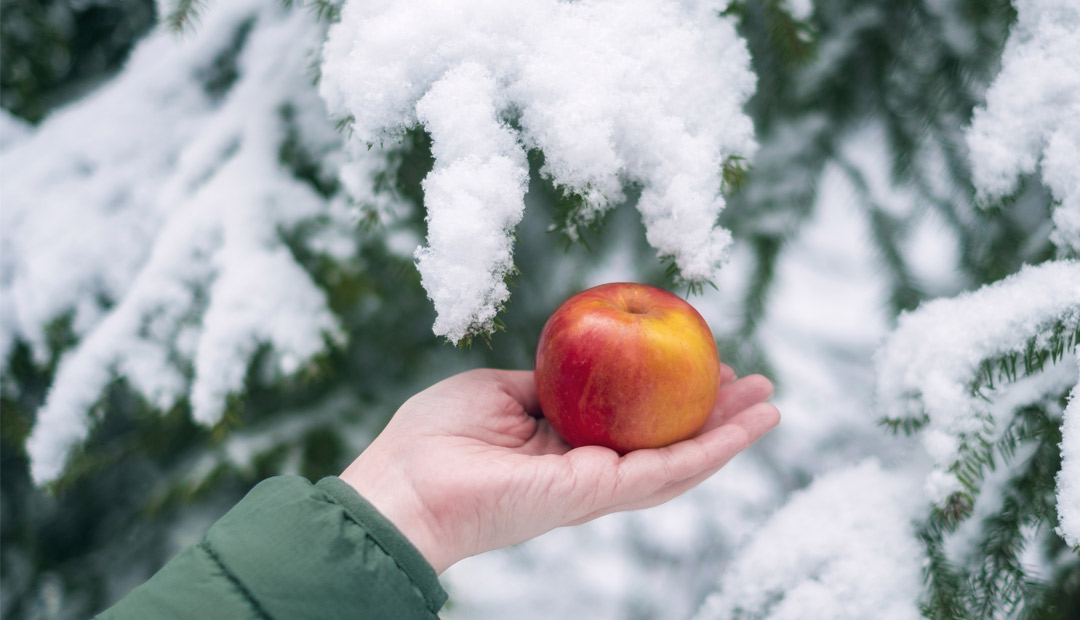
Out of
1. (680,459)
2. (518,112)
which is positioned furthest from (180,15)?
(680,459)

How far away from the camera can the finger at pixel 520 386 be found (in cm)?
114

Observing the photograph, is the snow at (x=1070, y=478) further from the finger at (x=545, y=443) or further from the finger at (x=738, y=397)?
the finger at (x=545, y=443)

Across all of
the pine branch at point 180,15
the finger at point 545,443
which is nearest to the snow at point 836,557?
the finger at point 545,443

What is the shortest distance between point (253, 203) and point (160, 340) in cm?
32

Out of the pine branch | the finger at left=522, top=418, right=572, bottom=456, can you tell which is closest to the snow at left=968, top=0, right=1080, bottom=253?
the finger at left=522, top=418, right=572, bottom=456

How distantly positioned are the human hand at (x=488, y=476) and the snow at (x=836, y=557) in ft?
0.67

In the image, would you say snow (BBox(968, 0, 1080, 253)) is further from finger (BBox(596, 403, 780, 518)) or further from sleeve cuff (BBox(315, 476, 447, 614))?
sleeve cuff (BBox(315, 476, 447, 614))

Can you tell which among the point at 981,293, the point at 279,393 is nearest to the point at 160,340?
the point at 279,393

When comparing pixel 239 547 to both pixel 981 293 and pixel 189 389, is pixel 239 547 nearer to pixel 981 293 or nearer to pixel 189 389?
pixel 189 389

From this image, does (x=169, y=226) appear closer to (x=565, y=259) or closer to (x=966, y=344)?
(x=565, y=259)

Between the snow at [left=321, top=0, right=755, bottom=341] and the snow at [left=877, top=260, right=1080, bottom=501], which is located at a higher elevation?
the snow at [left=321, top=0, right=755, bottom=341]

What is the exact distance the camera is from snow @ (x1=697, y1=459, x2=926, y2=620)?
954 millimetres

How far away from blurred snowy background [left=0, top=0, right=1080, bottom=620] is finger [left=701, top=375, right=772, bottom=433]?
0.09 meters

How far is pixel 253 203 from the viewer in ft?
3.73
